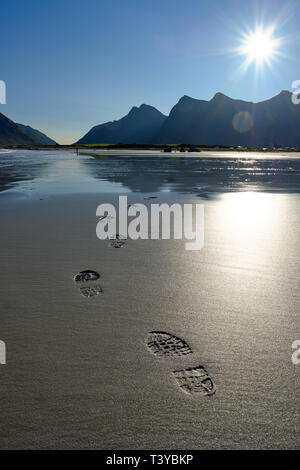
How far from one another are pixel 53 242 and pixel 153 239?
2.10 meters

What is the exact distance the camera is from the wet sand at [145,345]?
2195 mm

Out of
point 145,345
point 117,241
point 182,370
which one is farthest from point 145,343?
point 117,241

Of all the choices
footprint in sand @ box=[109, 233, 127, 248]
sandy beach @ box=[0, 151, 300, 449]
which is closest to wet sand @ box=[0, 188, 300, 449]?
sandy beach @ box=[0, 151, 300, 449]

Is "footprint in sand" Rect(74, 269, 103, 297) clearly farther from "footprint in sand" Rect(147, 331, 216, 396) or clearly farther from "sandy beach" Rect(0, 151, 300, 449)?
"footprint in sand" Rect(147, 331, 216, 396)

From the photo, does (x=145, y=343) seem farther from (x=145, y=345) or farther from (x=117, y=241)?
(x=117, y=241)

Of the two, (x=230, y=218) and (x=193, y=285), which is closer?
(x=193, y=285)

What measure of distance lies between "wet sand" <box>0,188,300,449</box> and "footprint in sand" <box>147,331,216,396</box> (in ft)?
0.18

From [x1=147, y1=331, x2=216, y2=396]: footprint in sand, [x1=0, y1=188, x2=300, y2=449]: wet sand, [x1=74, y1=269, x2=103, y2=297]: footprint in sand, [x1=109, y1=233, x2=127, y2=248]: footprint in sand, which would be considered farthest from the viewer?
[x1=109, y1=233, x2=127, y2=248]: footprint in sand

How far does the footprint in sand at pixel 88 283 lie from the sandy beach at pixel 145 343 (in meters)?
0.10

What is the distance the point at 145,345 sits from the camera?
10.2 feet

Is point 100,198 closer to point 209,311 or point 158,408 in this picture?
point 209,311

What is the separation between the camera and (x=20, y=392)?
2527 mm

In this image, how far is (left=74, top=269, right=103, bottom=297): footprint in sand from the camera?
14.2 feet

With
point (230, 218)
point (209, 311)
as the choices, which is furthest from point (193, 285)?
point (230, 218)
